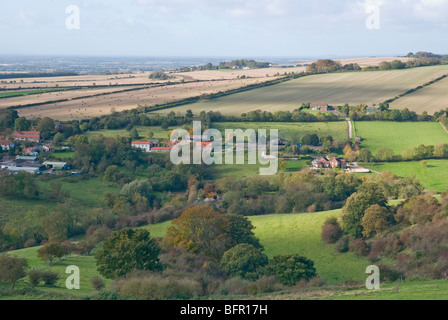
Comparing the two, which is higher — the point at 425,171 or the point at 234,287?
the point at 234,287

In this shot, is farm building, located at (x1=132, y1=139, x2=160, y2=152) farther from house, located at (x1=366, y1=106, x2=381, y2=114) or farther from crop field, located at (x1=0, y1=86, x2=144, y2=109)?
house, located at (x1=366, y1=106, x2=381, y2=114)

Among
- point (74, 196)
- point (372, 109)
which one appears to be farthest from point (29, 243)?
point (372, 109)

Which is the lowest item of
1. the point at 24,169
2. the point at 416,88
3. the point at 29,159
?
the point at 24,169

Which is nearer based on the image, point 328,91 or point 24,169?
point 24,169

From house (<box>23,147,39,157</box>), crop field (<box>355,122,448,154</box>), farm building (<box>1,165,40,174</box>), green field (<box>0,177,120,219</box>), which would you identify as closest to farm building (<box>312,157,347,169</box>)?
crop field (<box>355,122,448,154</box>)

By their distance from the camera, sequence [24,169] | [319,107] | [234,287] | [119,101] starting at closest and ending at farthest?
[234,287], [24,169], [319,107], [119,101]

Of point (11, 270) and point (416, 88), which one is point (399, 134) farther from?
point (11, 270)
